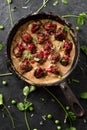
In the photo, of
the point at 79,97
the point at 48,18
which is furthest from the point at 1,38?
the point at 79,97

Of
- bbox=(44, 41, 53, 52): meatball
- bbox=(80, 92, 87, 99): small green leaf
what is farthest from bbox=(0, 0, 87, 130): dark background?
bbox=(44, 41, 53, 52): meatball

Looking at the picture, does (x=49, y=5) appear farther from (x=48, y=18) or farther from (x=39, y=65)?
(x=39, y=65)

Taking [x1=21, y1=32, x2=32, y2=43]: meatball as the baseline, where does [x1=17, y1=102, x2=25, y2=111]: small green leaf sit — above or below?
below

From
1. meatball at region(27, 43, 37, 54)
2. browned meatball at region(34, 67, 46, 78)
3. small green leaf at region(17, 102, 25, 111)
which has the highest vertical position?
meatball at region(27, 43, 37, 54)

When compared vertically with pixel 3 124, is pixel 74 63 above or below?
above

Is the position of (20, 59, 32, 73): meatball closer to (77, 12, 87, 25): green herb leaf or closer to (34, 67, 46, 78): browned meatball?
(34, 67, 46, 78): browned meatball

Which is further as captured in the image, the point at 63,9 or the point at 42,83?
the point at 63,9

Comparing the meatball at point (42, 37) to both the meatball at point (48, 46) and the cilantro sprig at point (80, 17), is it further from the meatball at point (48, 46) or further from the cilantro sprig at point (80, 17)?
the cilantro sprig at point (80, 17)

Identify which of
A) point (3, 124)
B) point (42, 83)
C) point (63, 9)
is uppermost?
point (63, 9)
